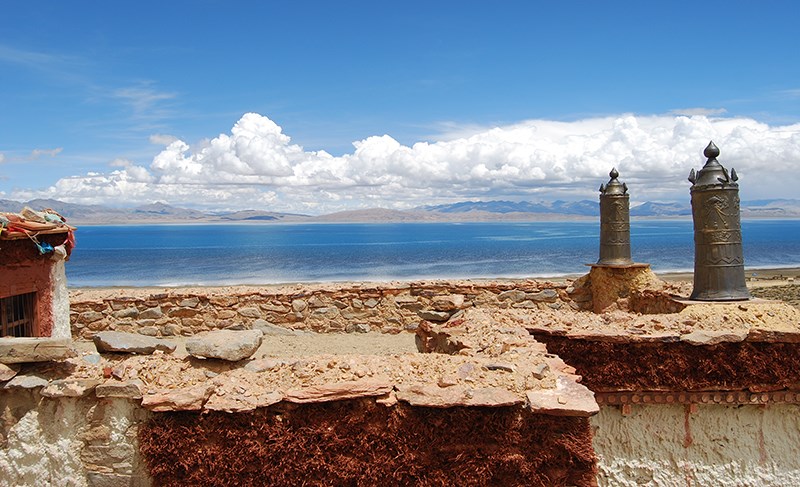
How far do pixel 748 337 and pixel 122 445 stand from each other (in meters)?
5.62

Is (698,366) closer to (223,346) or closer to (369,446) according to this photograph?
(369,446)

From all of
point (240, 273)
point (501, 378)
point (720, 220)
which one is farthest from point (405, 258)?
point (501, 378)

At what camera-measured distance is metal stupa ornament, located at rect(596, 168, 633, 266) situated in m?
12.2

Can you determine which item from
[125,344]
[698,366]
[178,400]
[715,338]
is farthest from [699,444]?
[125,344]

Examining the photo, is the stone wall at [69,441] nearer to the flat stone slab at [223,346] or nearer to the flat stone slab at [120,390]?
the flat stone slab at [120,390]

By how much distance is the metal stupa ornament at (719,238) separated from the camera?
369 inches

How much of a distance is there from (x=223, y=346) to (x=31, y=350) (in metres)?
1.57

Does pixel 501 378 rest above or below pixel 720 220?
below

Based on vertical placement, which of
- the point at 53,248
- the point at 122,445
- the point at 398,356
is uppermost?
the point at 53,248

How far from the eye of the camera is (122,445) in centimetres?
433

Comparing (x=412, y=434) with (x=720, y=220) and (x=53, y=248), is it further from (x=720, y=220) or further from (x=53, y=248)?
(x=720, y=220)

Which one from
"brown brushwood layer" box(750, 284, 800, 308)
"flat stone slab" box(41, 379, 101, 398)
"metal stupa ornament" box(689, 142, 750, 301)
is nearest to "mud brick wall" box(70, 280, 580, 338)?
"metal stupa ornament" box(689, 142, 750, 301)

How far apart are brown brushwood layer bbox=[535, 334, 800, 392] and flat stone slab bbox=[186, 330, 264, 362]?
3.35 meters

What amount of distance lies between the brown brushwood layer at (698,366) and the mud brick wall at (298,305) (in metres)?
5.34
